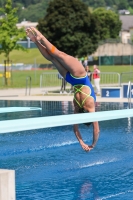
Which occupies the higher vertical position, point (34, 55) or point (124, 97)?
point (124, 97)

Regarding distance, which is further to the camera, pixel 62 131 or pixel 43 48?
pixel 62 131

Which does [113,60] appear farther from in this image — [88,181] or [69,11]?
[88,181]

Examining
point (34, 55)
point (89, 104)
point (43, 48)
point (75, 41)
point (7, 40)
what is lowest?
point (34, 55)

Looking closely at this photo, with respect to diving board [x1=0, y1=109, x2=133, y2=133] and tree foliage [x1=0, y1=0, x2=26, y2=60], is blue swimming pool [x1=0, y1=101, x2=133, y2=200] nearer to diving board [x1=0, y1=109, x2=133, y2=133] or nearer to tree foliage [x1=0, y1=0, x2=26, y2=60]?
diving board [x1=0, y1=109, x2=133, y2=133]

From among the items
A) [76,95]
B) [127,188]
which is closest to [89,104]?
[76,95]

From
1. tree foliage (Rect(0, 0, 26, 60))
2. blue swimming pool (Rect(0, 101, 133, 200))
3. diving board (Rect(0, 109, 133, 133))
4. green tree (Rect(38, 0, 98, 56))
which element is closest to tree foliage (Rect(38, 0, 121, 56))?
green tree (Rect(38, 0, 98, 56))

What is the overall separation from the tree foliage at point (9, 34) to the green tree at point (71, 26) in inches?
964

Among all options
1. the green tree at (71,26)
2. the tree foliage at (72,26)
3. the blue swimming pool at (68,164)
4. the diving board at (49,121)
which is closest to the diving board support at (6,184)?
the blue swimming pool at (68,164)

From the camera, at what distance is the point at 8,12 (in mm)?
37031

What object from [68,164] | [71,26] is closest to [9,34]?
[68,164]

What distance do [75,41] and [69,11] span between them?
11.1 feet

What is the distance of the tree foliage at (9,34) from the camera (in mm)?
34562

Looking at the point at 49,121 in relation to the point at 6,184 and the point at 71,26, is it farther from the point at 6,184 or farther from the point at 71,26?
the point at 71,26

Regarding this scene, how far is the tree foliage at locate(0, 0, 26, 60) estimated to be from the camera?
3456 cm
